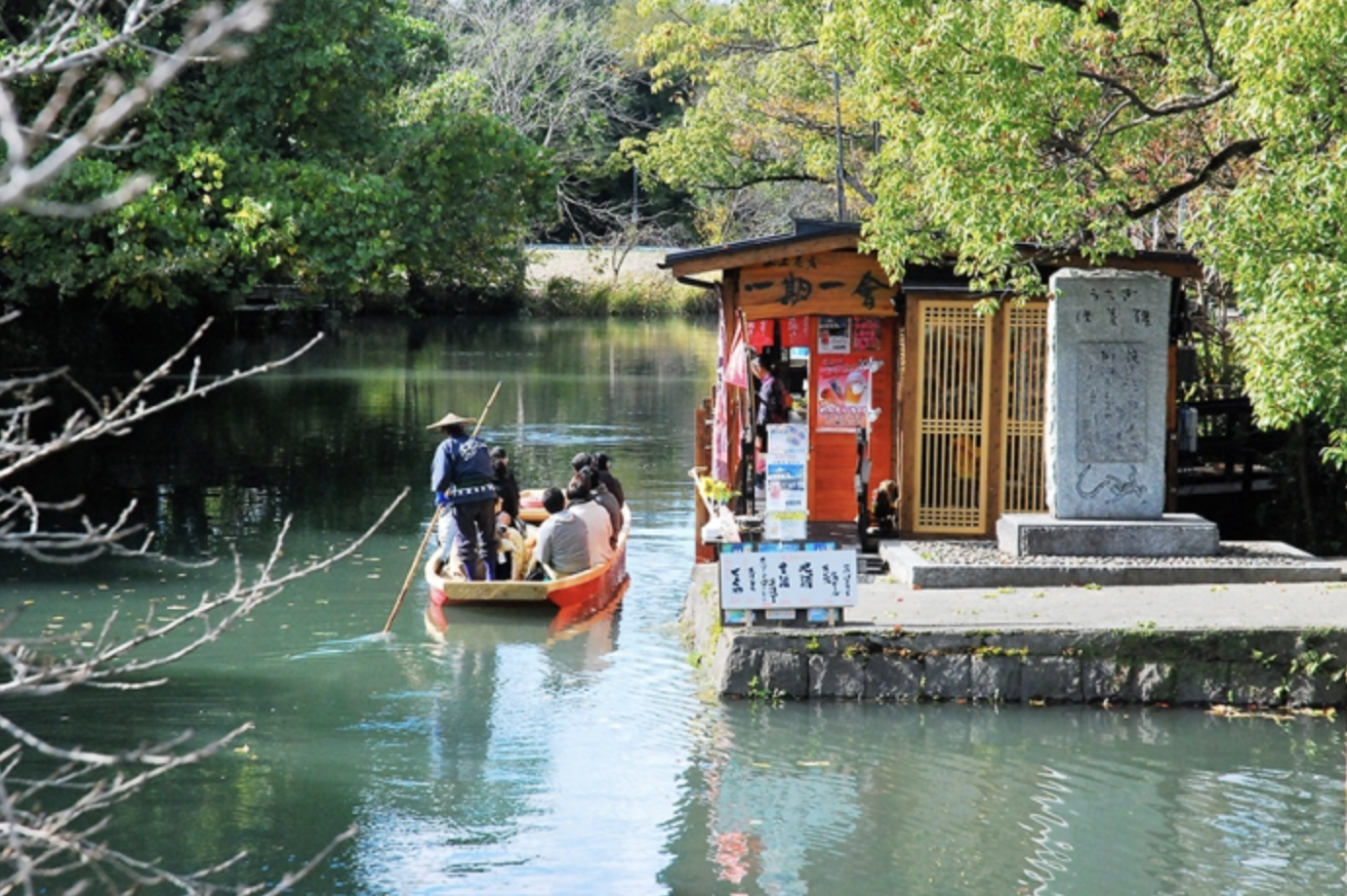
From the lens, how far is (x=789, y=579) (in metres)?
12.2

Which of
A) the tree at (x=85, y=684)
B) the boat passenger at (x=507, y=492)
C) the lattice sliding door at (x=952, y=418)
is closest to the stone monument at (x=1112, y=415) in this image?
the lattice sliding door at (x=952, y=418)

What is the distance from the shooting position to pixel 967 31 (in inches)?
551

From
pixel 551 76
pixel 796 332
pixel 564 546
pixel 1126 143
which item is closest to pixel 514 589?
pixel 564 546

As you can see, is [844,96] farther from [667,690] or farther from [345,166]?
[667,690]

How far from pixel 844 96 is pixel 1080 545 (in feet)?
57.8

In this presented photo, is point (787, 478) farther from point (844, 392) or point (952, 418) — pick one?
point (844, 392)

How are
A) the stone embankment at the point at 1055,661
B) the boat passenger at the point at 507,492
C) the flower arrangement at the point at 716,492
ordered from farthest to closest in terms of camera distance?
the boat passenger at the point at 507,492 → the flower arrangement at the point at 716,492 → the stone embankment at the point at 1055,661

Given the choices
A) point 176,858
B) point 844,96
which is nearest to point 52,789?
point 176,858

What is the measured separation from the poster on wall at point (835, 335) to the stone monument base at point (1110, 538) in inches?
125

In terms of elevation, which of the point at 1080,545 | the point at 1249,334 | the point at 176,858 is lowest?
the point at 176,858

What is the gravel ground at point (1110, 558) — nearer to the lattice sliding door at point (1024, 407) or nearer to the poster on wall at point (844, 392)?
the lattice sliding door at point (1024, 407)

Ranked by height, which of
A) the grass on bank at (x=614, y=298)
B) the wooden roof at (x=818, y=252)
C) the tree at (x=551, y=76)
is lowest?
the wooden roof at (x=818, y=252)

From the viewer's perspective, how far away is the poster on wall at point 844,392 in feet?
55.8

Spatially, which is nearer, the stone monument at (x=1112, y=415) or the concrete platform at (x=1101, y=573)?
the concrete platform at (x=1101, y=573)
